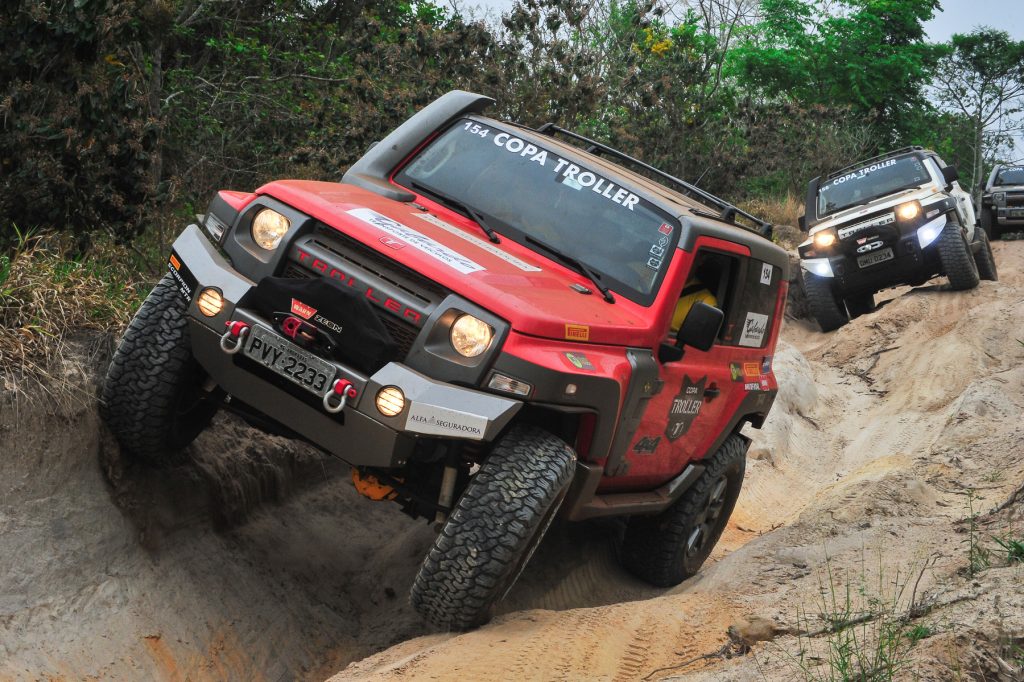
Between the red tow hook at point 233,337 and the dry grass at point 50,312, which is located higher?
the red tow hook at point 233,337

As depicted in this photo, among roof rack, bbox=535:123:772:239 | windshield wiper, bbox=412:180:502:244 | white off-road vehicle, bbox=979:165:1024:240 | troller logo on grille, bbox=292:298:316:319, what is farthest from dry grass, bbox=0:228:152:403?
white off-road vehicle, bbox=979:165:1024:240

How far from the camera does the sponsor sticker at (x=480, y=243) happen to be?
503cm

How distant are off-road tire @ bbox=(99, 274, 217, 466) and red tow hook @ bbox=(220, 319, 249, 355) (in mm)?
441

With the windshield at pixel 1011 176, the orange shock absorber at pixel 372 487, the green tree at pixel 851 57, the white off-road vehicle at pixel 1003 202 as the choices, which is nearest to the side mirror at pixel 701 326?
the orange shock absorber at pixel 372 487

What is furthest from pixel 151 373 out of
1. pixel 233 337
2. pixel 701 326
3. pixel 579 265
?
pixel 701 326

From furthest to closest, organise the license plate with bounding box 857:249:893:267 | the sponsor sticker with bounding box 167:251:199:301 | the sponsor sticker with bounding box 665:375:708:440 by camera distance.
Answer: the license plate with bounding box 857:249:893:267 → the sponsor sticker with bounding box 665:375:708:440 → the sponsor sticker with bounding box 167:251:199:301

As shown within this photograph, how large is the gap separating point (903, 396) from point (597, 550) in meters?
5.98

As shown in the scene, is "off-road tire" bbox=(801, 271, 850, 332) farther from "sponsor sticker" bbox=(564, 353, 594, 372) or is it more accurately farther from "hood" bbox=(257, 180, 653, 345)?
"sponsor sticker" bbox=(564, 353, 594, 372)

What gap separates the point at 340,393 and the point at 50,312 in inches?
75.4

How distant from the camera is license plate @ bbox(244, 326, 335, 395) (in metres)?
4.32

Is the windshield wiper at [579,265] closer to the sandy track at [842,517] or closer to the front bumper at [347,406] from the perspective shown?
the front bumper at [347,406]

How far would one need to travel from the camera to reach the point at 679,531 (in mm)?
6270

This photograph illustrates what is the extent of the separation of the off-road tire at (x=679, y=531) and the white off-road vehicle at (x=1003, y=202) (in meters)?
17.2

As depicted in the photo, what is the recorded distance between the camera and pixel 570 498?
484cm
